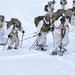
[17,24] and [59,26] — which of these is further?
[17,24]

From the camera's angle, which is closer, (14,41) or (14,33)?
(14,33)

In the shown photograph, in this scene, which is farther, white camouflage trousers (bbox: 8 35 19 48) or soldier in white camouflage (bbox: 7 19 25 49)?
white camouflage trousers (bbox: 8 35 19 48)

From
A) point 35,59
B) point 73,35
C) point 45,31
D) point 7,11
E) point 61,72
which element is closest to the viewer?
point 61,72

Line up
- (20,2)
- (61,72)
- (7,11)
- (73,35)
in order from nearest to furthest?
(61,72), (73,35), (7,11), (20,2)

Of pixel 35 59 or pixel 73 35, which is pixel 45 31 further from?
pixel 73 35

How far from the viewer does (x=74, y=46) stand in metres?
14.1

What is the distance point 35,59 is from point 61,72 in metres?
1.93

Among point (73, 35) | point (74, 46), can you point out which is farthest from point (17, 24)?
point (73, 35)

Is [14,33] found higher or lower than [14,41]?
higher

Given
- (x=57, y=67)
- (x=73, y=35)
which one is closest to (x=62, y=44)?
(x=57, y=67)

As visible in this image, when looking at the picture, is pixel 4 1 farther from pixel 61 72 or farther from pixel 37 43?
pixel 61 72

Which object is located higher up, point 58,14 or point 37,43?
point 58,14

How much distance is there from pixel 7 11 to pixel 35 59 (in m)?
17.4

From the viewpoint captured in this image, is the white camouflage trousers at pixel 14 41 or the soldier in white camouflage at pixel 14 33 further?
the white camouflage trousers at pixel 14 41
